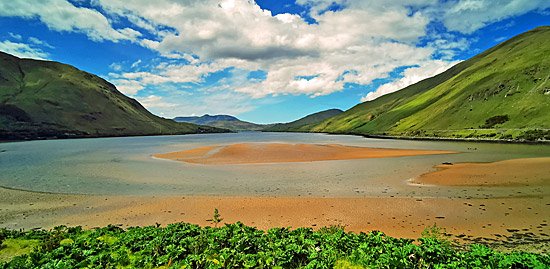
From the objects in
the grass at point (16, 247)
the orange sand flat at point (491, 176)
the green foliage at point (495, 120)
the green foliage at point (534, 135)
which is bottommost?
the orange sand flat at point (491, 176)

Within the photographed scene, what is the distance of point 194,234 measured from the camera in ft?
33.9

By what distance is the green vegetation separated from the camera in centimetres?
721

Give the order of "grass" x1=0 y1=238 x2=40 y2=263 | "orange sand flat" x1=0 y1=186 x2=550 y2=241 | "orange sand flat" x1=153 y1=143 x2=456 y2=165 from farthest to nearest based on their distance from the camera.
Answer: "orange sand flat" x1=153 y1=143 x2=456 y2=165
"orange sand flat" x1=0 y1=186 x2=550 y2=241
"grass" x1=0 y1=238 x2=40 y2=263

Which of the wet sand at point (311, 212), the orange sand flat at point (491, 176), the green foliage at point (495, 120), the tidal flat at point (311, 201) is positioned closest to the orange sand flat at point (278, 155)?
the tidal flat at point (311, 201)

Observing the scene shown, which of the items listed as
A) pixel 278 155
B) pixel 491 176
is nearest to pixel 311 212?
pixel 491 176

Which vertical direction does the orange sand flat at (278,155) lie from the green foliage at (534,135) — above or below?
below

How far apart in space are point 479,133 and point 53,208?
136 meters

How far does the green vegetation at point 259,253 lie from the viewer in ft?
23.7

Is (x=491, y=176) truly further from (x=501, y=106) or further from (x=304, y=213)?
(x=501, y=106)

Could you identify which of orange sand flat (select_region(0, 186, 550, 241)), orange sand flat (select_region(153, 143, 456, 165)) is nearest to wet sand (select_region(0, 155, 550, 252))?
orange sand flat (select_region(0, 186, 550, 241))

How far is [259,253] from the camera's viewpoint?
782 centimetres

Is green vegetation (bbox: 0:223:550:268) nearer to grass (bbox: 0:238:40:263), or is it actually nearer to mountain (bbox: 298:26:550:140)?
grass (bbox: 0:238:40:263)

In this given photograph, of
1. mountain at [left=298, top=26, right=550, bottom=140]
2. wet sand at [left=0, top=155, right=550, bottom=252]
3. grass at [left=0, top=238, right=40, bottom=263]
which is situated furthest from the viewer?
mountain at [left=298, top=26, right=550, bottom=140]

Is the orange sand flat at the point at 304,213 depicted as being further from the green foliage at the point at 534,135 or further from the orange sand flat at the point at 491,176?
the green foliage at the point at 534,135
